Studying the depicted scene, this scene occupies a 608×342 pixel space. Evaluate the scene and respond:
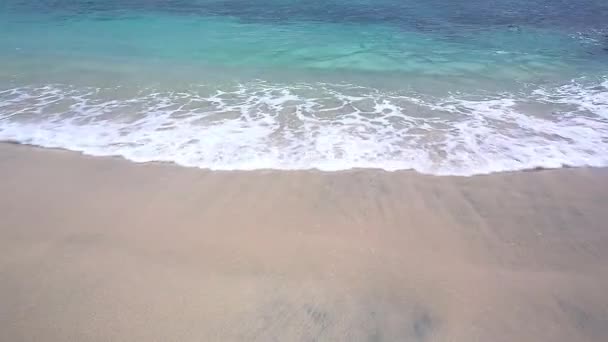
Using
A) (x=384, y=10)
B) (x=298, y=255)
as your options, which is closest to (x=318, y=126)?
(x=298, y=255)

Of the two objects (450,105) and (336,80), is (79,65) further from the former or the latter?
(450,105)

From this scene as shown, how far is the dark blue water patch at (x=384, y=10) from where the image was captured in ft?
47.3

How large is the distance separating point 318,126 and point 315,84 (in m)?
2.44

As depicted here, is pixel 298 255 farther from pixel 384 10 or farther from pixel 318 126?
pixel 384 10

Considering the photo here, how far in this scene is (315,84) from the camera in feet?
30.5

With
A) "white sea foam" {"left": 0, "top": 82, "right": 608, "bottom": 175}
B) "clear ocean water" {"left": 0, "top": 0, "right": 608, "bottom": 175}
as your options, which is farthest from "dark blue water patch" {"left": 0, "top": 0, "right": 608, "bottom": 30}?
"white sea foam" {"left": 0, "top": 82, "right": 608, "bottom": 175}

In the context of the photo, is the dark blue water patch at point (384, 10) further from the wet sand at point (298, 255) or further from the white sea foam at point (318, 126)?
the wet sand at point (298, 255)

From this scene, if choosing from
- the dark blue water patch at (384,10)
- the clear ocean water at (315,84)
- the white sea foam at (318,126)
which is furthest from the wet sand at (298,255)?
the dark blue water patch at (384,10)

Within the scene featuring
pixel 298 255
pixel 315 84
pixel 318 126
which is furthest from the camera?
pixel 315 84

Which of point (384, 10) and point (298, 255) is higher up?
point (384, 10)

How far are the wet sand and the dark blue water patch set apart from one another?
1026 cm

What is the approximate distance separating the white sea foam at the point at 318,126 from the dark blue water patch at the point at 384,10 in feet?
21.2

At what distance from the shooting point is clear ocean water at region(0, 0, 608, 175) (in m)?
6.41

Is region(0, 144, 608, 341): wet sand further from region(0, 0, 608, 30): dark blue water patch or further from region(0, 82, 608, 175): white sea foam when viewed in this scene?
region(0, 0, 608, 30): dark blue water patch
